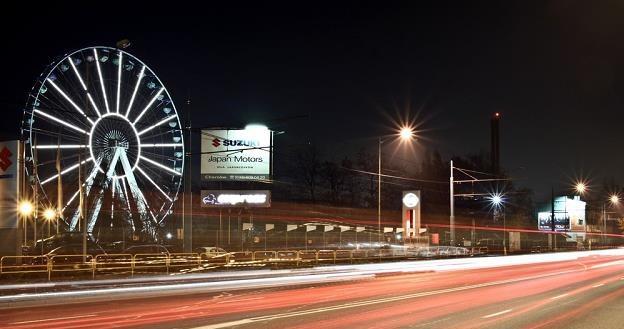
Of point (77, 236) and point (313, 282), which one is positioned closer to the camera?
point (313, 282)

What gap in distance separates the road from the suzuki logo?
35.7 feet

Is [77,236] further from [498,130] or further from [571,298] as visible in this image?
[498,130]

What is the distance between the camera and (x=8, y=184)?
27.9 m

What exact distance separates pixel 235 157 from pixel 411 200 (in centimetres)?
1482

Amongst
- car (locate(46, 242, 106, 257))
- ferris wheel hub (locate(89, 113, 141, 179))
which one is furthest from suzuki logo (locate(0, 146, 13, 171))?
ferris wheel hub (locate(89, 113, 141, 179))

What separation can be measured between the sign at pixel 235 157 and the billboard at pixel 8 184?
78.5 feet

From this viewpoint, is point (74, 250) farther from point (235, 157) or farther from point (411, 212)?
point (411, 212)

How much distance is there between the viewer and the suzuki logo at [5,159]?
2819 cm

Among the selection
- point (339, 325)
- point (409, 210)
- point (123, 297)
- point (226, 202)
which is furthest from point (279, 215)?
point (339, 325)

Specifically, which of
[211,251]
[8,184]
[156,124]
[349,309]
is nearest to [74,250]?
[211,251]

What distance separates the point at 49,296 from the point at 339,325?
1032cm

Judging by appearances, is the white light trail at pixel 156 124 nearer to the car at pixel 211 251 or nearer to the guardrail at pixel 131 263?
the car at pixel 211 251

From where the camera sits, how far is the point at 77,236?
38.2 meters

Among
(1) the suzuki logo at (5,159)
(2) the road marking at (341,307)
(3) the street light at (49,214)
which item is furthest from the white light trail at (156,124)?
(2) the road marking at (341,307)
